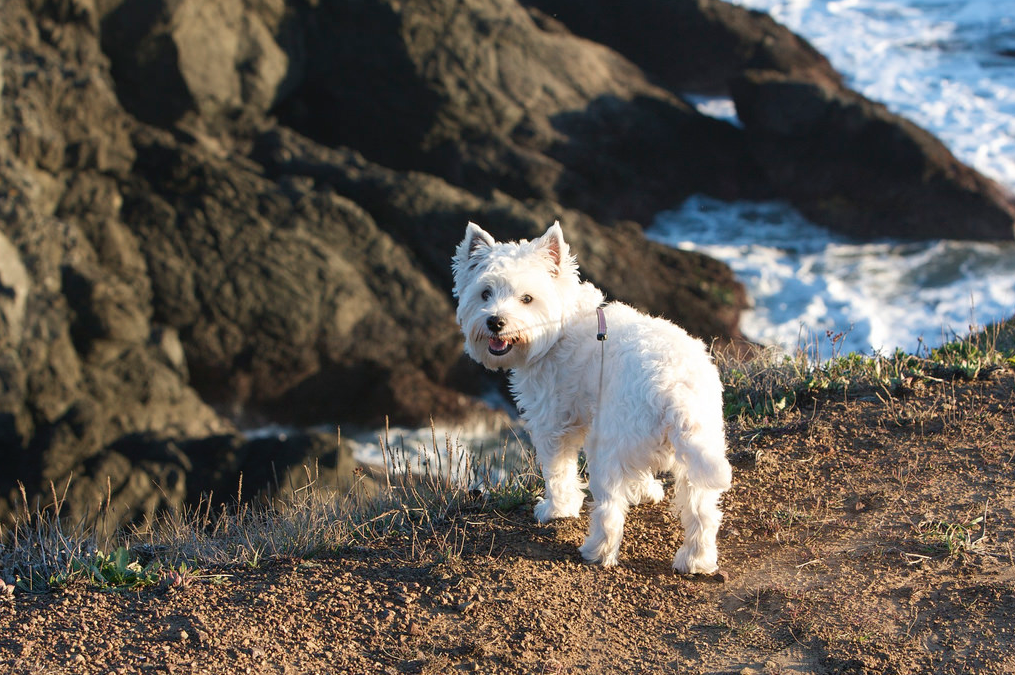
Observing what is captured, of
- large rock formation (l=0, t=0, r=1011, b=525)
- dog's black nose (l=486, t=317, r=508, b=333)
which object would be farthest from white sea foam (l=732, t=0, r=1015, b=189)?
dog's black nose (l=486, t=317, r=508, b=333)

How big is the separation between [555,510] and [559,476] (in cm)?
20

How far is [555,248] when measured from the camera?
5125 mm

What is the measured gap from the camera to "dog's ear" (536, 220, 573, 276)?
5.08 m

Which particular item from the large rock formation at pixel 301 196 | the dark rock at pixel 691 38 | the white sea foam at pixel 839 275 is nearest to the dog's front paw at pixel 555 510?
the large rock formation at pixel 301 196

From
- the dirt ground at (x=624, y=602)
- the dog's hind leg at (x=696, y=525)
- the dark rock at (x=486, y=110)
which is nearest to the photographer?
the dirt ground at (x=624, y=602)

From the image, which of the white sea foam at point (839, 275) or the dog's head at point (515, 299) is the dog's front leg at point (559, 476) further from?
the white sea foam at point (839, 275)

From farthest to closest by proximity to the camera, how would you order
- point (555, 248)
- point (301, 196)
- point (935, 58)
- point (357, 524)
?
1. point (935, 58)
2. point (301, 196)
3. point (357, 524)
4. point (555, 248)

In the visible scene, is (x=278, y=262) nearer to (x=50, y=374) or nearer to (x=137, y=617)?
(x=50, y=374)

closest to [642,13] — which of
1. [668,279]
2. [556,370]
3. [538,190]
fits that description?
[538,190]

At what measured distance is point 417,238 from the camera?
17484 mm

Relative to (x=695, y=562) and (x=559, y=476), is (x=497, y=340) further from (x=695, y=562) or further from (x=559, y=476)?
(x=695, y=562)

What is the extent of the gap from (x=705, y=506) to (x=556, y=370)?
42.3 inches

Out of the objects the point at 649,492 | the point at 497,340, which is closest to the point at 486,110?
the point at 649,492

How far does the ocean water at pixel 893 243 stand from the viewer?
1880 cm
